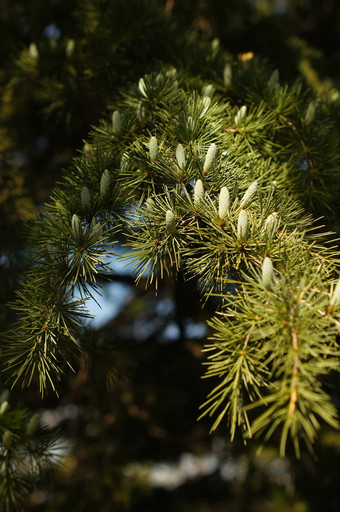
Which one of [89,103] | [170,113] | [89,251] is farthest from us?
[89,103]

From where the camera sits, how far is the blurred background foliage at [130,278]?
1204 millimetres

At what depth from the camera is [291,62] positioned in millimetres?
1596

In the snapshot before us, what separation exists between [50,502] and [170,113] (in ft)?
5.74

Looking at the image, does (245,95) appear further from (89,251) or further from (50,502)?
(50,502)

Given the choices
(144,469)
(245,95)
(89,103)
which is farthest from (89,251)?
(144,469)

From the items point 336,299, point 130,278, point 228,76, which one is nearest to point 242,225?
point 336,299

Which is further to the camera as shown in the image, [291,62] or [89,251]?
[291,62]

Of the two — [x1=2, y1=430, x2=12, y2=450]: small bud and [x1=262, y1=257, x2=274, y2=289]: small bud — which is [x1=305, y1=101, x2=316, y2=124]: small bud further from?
[x1=2, y1=430, x2=12, y2=450]: small bud

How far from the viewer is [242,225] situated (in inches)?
23.1

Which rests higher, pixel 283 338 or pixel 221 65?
pixel 221 65

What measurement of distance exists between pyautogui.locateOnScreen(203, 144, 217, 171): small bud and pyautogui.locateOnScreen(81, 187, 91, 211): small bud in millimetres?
215

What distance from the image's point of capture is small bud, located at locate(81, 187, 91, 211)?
2.31 feet

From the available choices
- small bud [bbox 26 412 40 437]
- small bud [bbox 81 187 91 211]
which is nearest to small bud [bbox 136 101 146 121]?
small bud [bbox 81 187 91 211]

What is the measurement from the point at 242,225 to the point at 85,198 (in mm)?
292
